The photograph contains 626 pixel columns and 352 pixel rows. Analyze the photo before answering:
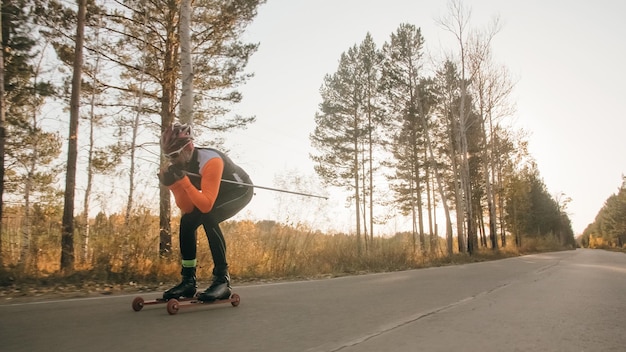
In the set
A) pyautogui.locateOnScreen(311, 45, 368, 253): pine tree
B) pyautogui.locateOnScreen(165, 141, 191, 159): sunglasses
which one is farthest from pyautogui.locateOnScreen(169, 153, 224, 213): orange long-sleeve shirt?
pyautogui.locateOnScreen(311, 45, 368, 253): pine tree

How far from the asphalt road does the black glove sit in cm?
116

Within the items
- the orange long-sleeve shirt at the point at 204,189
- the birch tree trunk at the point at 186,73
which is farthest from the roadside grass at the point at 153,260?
the orange long-sleeve shirt at the point at 204,189

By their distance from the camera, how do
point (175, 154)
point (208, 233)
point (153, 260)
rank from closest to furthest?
point (175, 154)
point (208, 233)
point (153, 260)

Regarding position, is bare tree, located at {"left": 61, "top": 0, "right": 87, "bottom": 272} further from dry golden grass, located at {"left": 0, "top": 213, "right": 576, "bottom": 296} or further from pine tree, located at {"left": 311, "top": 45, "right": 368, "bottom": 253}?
pine tree, located at {"left": 311, "top": 45, "right": 368, "bottom": 253}

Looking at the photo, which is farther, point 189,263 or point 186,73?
point 186,73

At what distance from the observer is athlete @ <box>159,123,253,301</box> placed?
3.83 meters

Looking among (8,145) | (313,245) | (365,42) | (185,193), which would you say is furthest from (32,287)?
(365,42)

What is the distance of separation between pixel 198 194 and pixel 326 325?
1.62 meters

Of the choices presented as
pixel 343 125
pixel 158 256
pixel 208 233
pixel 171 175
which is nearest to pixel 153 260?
pixel 158 256

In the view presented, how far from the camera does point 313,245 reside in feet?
38.0

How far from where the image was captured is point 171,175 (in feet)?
12.1

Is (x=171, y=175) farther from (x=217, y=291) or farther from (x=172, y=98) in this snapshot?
(x=172, y=98)

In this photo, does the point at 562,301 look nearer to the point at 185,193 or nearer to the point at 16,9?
the point at 185,193

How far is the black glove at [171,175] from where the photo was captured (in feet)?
12.0
